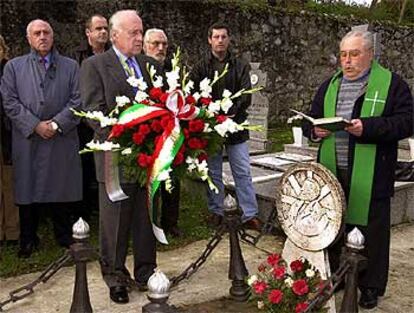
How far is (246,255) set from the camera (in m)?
5.25

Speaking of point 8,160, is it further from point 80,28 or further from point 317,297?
point 80,28

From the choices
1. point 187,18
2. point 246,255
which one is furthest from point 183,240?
point 187,18

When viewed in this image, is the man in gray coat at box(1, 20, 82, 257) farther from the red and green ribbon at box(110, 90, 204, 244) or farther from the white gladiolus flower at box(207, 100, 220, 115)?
the white gladiolus flower at box(207, 100, 220, 115)

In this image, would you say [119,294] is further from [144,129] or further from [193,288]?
[144,129]

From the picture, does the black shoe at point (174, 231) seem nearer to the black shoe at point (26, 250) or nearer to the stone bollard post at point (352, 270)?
the black shoe at point (26, 250)

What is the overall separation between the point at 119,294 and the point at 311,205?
54.6 inches

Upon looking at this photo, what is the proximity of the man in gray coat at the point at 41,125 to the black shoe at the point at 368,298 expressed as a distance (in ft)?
7.70

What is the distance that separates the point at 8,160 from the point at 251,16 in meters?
7.20

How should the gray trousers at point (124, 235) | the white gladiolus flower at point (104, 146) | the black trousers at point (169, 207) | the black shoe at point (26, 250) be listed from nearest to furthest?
the white gladiolus flower at point (104, 146) → the gray trousers at point (124, 235) → the black shoe at point (26, 250) → the black trousers at point (169, 207)

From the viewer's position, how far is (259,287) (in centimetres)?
393

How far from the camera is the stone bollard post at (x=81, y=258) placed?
144 inches

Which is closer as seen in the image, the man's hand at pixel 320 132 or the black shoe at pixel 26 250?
the man's hand at pixel 320 132

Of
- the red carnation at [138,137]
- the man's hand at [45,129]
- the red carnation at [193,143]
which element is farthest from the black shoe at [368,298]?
the man's hand at [45,129]

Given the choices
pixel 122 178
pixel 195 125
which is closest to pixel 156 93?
pixel 195 125
